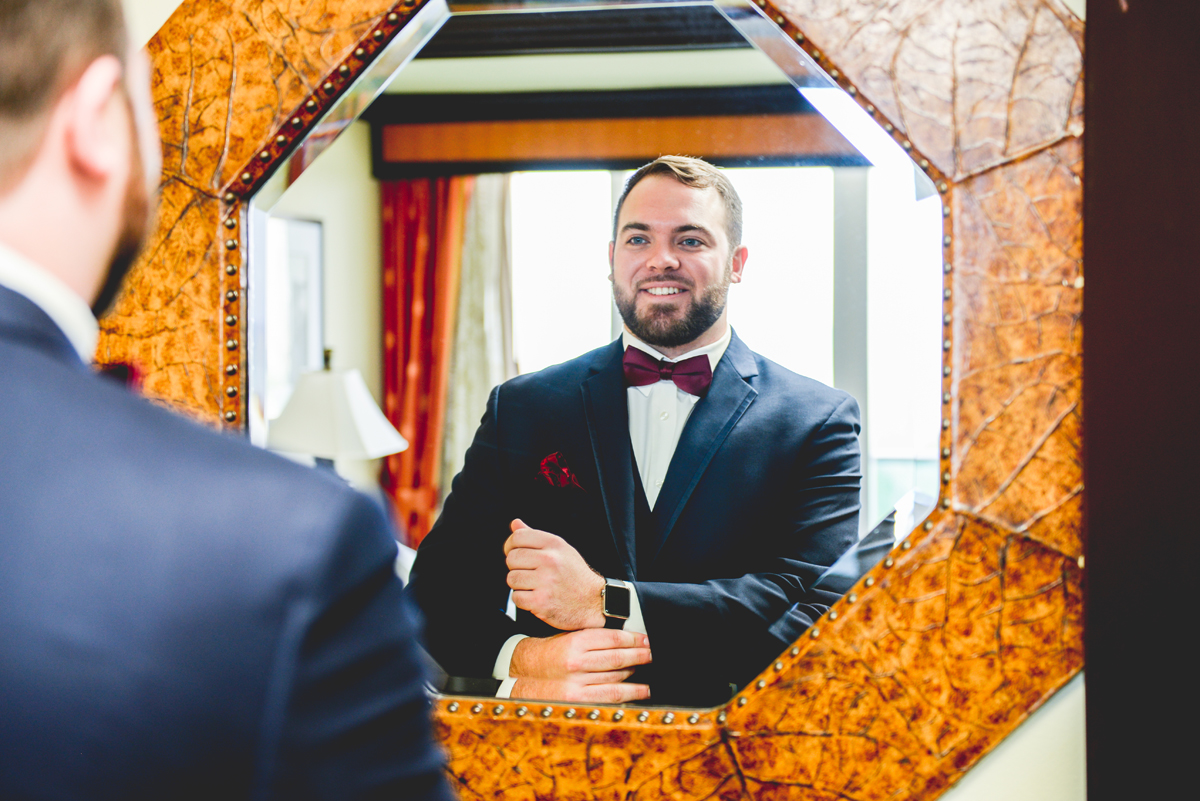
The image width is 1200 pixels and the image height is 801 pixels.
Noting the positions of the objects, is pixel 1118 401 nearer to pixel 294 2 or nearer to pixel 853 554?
pixel 853 554

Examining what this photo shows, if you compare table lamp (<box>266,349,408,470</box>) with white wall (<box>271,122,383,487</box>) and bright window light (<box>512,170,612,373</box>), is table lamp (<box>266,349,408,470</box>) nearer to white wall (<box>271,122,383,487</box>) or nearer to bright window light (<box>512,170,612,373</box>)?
white wall (<box>271,122,383,487</box>)

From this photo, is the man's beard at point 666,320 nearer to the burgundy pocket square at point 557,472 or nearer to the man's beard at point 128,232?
the burgundy pocket square at point 557,472

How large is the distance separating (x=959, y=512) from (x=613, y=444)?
13.6 inches

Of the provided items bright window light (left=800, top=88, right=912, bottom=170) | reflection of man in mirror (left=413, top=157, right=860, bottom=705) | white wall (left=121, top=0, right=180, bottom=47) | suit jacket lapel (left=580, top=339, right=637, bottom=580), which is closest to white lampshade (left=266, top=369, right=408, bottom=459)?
reflection of man in mirror (left=413, top=157, right=860, bottom=705)

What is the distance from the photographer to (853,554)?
826 millimetres

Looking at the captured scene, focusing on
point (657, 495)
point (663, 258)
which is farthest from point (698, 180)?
point (657, 495)

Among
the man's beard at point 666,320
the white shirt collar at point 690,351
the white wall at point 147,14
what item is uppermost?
the white wall at point 147,14

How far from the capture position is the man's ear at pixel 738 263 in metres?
0.83

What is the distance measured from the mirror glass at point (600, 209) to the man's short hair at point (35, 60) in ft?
1.63

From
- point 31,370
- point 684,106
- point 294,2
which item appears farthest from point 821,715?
point 294,2

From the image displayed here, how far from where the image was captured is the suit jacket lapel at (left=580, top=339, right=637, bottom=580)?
849mm

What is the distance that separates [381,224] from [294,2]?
243mm

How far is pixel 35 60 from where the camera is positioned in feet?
1.22

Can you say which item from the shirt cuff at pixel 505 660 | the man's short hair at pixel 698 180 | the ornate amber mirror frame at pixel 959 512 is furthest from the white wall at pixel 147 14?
the shirt cuff at pixel 505 660
